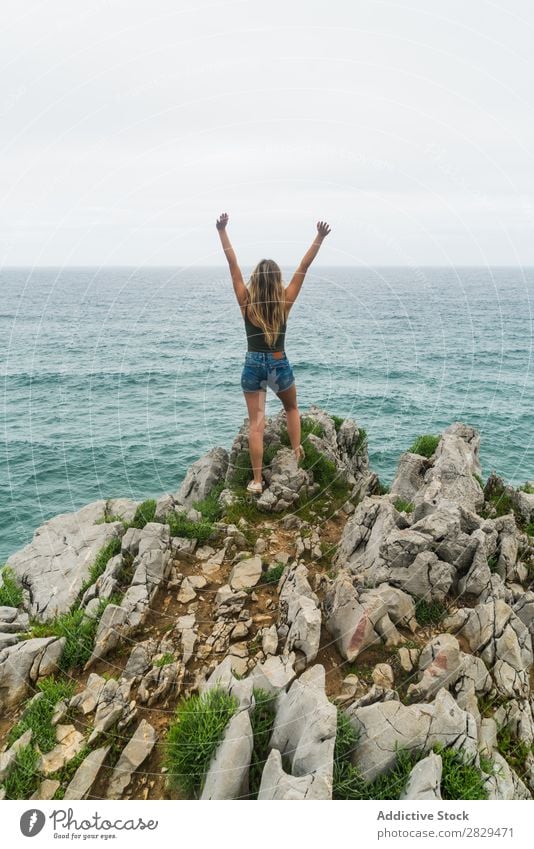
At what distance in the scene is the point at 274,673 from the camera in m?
6.77

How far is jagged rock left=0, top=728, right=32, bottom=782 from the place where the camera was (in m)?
6.16

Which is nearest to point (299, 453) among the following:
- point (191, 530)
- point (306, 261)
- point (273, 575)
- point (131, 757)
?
point (191, 530)

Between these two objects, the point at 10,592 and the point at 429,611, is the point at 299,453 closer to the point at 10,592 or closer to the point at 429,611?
the point at 429,611

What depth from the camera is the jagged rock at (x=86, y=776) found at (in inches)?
236

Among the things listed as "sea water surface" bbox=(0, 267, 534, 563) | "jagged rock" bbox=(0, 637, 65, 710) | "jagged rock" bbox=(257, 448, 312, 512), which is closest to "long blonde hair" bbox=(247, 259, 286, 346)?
"sea water surface" bbox=(0, 267, 534, 563)

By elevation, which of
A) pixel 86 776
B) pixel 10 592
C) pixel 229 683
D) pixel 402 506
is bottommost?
pixel 10 592

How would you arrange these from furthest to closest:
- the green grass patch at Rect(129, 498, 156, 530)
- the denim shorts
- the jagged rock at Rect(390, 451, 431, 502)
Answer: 1. the jagged rock at Rect(390, 451, 431, 502)
2. the green grass patch at Rect(129, 498, 156, 530)
3. the denim shorts

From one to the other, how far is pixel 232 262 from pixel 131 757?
A: 331 inches

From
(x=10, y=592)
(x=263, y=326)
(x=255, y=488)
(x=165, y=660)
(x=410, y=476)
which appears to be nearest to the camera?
(x=165, y=660)

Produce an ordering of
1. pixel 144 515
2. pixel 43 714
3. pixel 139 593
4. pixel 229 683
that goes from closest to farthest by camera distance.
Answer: pixel 229 683, pixel 43 714, pixel 139 593, pixel 144 515

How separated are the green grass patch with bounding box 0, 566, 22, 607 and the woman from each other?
576 cm

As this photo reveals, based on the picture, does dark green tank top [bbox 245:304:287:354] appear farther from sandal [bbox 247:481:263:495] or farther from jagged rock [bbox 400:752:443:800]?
jagged rock [bbox 400:752:443:800]
